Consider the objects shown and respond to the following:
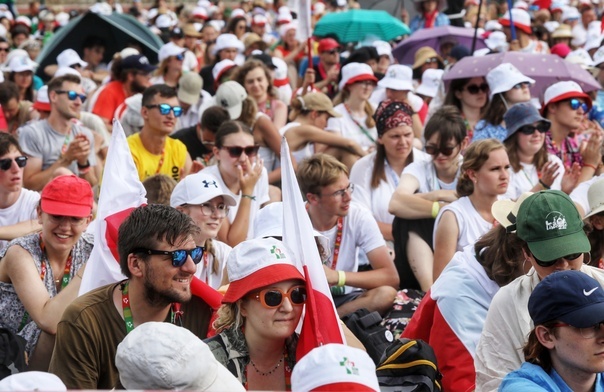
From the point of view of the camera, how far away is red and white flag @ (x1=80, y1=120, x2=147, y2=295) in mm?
5133

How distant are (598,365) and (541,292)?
30cm

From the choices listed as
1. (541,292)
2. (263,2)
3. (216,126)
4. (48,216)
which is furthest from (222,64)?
(263,2)

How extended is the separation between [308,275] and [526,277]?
87cm

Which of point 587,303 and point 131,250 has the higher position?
point 587,303

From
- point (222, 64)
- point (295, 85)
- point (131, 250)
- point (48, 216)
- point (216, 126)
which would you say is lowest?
point (295, 85)

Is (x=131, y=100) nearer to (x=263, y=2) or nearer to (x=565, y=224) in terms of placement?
(x=565, y=224)

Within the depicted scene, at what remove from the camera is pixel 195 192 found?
6109 millimetres

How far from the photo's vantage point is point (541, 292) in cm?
372

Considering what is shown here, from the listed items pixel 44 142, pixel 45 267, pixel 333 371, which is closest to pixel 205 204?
pixel 45 267

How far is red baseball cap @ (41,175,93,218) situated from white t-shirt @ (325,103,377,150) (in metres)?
4.43

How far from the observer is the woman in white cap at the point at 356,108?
9.87 m

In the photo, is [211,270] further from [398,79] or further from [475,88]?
[398,79]

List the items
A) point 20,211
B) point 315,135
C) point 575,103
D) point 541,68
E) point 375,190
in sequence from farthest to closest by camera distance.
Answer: point 541,68, point 315,135, point 575,103, point 375,190, point 20,211

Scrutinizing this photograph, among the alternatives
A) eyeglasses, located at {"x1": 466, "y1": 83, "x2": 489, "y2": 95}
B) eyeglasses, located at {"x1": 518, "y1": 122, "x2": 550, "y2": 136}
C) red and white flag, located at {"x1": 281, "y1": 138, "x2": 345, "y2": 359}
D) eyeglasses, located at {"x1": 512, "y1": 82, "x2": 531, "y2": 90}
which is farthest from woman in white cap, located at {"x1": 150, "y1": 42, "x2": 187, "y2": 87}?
red and white flag, located at {"x1": 281, "y1": 138, "x2": 345, "y2": 359}
